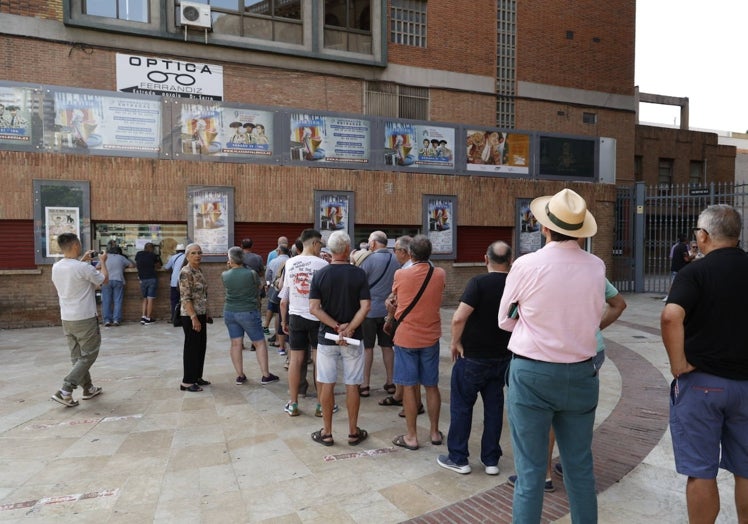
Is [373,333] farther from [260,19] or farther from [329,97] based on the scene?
[260,19]

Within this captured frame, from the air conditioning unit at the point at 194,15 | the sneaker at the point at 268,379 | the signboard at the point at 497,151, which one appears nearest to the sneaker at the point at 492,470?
the sneaker at the point at 268,379

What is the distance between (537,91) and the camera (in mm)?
18578

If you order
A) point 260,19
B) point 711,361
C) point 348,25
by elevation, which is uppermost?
point 348,25

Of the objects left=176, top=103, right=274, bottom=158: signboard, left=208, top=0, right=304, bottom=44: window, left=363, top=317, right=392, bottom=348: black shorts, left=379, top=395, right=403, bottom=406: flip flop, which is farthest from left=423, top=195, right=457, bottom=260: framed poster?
left=379, top=395, right=403, bottom=406: flip flop

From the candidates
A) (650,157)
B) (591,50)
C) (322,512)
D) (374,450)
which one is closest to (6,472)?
(322,512)

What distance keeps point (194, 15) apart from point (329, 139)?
16.9 feet

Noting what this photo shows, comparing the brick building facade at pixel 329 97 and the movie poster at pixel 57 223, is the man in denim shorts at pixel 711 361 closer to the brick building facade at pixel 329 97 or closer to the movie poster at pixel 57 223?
the brick building facade at pixel 329 97

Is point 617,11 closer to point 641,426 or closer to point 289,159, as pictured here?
point 289,159

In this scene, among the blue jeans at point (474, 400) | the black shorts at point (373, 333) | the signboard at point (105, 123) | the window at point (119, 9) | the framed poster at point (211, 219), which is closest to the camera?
the blue jeans at point (474, 400)

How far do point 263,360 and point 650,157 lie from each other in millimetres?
24967

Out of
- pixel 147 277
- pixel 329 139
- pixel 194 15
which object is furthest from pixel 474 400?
pixel 194 15

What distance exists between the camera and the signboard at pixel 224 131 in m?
12.0

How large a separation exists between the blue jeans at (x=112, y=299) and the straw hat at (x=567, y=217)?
1047 cm

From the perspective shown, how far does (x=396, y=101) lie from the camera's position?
16.6 metres
